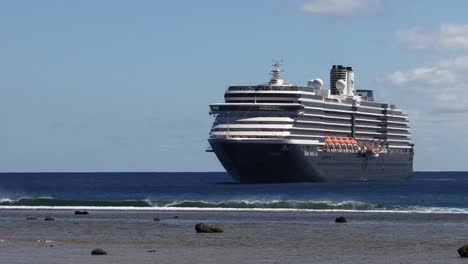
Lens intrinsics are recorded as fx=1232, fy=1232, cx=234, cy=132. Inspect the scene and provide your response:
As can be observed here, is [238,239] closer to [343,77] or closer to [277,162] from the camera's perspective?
[277,162]

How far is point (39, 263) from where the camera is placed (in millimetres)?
38375

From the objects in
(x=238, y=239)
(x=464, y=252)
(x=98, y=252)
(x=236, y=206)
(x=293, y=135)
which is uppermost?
(x=293, y=135)

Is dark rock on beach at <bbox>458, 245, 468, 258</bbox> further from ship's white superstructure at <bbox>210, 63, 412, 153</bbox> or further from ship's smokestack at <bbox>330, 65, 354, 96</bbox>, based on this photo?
ship's smokestack at <bbox>330, 65, 354, 96</bbox>

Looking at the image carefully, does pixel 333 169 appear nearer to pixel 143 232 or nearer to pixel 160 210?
pixel 160 210

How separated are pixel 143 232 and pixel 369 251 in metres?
14.0

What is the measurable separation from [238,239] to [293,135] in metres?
97.5

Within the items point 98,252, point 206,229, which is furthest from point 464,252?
point 206,229

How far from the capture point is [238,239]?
5088cm

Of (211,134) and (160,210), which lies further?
(211,134)

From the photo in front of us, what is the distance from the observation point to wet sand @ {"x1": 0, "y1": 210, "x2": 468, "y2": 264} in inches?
1638

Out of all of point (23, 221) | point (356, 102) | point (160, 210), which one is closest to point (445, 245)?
point (23, 221)

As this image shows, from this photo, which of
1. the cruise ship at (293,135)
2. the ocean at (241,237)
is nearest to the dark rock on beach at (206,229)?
the ocean at (241,237)

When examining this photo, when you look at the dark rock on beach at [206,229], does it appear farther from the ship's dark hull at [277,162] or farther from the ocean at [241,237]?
the ship's dark hull at [277,162]

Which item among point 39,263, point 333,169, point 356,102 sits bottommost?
point 39,263
